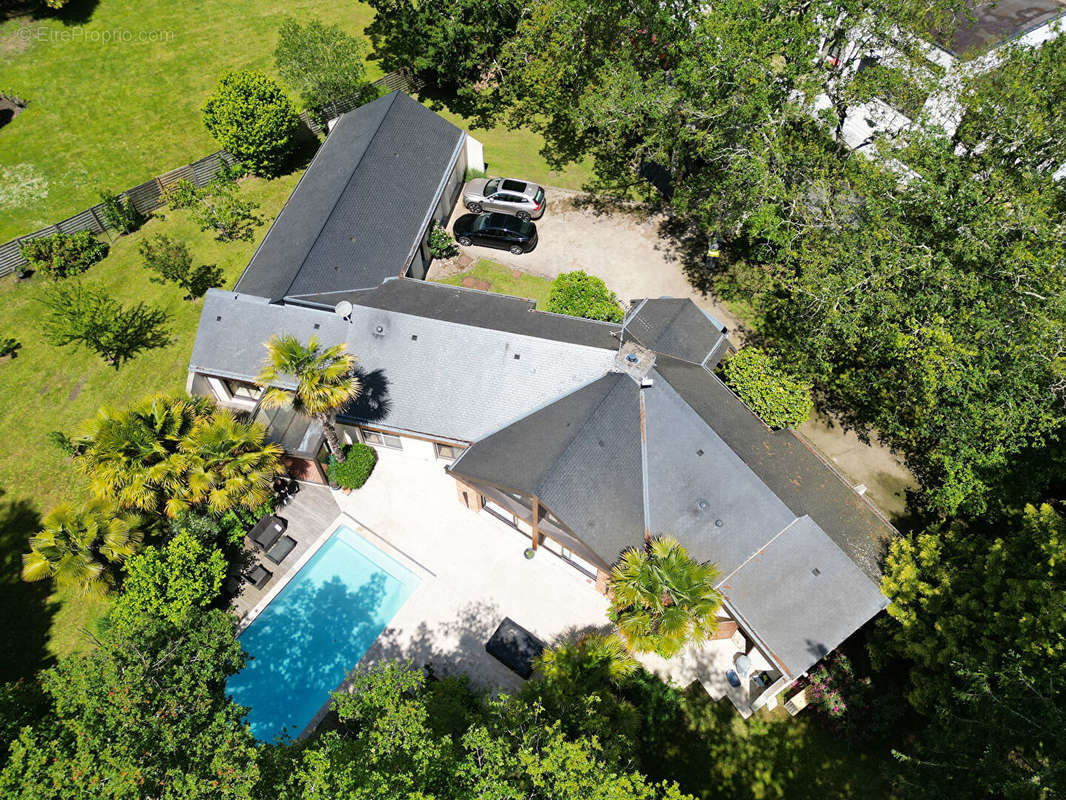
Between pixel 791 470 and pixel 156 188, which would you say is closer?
pixel 791 470

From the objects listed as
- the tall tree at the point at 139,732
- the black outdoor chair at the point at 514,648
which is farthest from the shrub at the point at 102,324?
Answer: the black outdoor chair at the point at 514,648

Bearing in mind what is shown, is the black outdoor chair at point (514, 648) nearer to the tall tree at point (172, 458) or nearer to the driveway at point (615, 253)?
the tall tree at point (172, 458)

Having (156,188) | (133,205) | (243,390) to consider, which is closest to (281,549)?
(243,390)

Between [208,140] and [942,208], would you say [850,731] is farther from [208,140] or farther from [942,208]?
[208,140]

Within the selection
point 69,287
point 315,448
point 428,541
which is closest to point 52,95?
point 69,287

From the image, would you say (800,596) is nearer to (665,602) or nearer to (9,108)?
(665,602)

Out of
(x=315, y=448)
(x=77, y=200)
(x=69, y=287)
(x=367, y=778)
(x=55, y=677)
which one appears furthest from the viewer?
(x=77, y=200)
